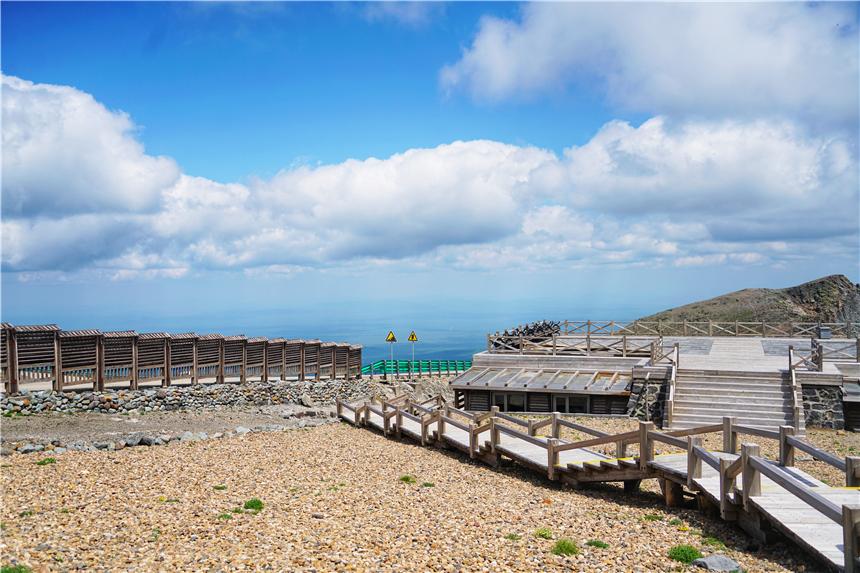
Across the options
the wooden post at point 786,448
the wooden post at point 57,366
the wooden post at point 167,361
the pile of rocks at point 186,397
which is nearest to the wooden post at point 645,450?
the wooden post at point 786,448

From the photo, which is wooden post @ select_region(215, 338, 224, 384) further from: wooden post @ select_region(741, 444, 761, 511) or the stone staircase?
wooden post @ select_region(741, 444, 761, 511)

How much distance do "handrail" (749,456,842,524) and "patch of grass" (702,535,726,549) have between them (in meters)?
1.33

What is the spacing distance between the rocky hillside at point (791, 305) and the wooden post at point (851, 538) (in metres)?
54.6

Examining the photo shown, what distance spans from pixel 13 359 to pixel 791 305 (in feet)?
210

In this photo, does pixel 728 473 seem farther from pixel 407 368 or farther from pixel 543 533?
pixel 407 368

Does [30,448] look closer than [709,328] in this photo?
Yes

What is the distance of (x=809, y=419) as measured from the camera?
23.5 meters

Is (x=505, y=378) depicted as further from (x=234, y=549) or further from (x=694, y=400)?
(x=234, y=549)

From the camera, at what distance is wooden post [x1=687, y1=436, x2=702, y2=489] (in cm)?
1189

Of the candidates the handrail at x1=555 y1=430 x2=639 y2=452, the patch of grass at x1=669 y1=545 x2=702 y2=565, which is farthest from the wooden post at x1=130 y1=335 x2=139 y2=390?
the patch of grass at x1=669 y1=545 x2=702 y2=565

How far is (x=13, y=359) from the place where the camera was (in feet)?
79.4

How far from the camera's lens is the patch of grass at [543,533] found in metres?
10.8

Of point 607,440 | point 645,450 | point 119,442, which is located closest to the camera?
point 645,450

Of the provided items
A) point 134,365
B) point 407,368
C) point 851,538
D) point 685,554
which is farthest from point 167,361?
point 851,538
